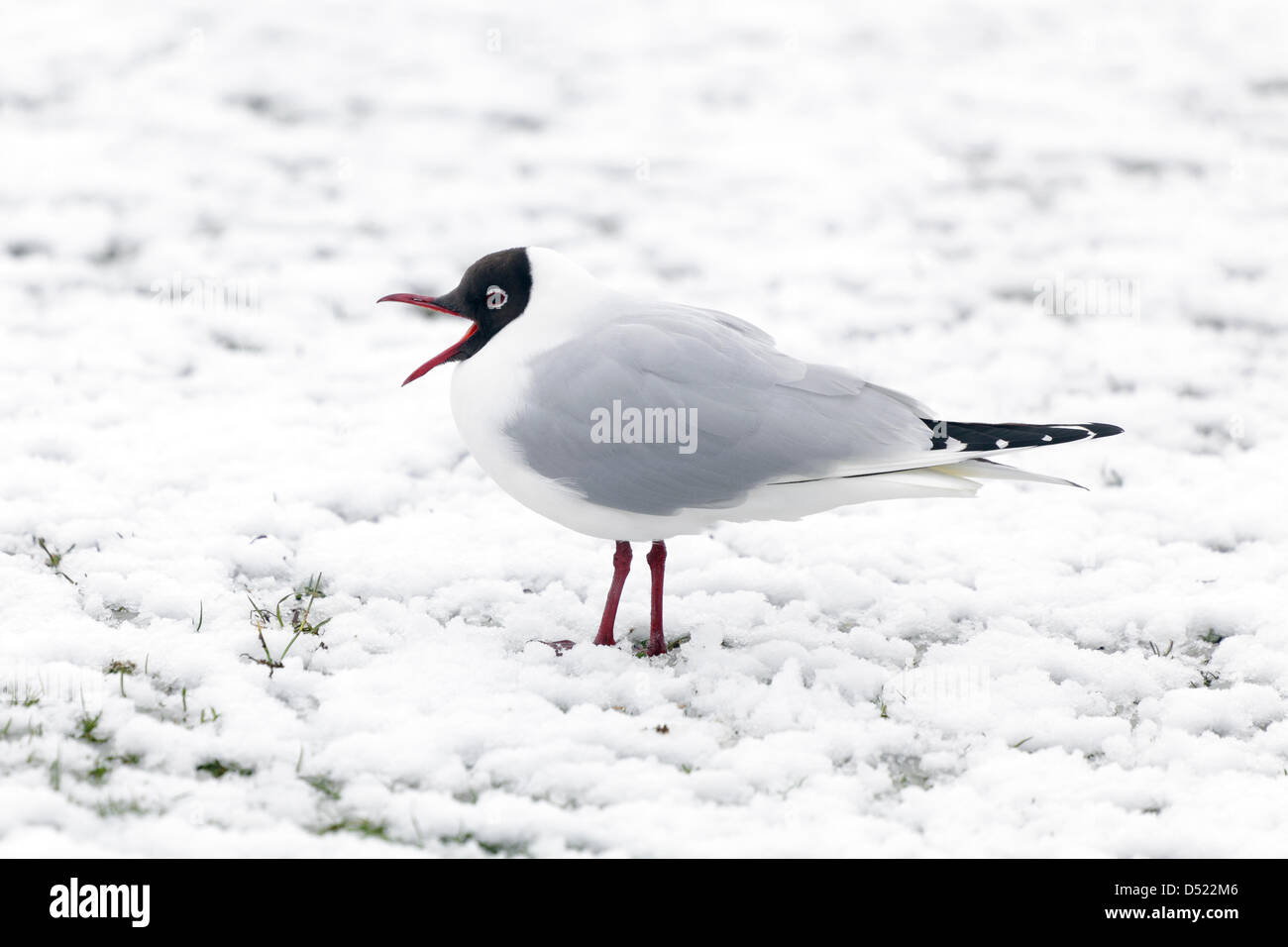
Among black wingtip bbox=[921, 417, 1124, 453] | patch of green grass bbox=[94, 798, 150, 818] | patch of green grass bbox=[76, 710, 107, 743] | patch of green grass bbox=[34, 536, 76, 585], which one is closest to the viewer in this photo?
patch of green grass bbox=[94, 798, 150, 818]

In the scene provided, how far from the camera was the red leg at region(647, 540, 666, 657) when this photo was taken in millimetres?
3729

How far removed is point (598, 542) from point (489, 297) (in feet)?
3.80

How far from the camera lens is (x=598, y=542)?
4.57 metres

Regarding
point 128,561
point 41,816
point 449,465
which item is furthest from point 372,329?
point 41,816

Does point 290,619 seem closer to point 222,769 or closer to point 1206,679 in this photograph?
point 222,769

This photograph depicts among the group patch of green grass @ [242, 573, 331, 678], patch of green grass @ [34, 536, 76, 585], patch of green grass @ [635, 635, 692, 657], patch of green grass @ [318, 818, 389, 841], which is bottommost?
patch of green grass @ [318, 818, 389, 841]

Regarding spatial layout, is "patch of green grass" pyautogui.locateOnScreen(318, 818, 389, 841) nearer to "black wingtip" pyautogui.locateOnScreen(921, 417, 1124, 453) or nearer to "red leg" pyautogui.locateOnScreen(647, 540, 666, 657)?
"red leg" pyautogui.locateOnScreen(647, 540, 666, 657)

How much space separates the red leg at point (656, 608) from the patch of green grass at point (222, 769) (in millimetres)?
1201

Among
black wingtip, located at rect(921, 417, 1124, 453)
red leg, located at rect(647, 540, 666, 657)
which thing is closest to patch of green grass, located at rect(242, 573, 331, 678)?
red leg, located at rect(647, 540, 666, 657)

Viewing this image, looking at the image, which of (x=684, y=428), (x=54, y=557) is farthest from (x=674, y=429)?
(x=54, y=557)

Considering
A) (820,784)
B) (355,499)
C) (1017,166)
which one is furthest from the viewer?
(1017,166)

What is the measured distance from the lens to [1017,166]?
8.42 meters
